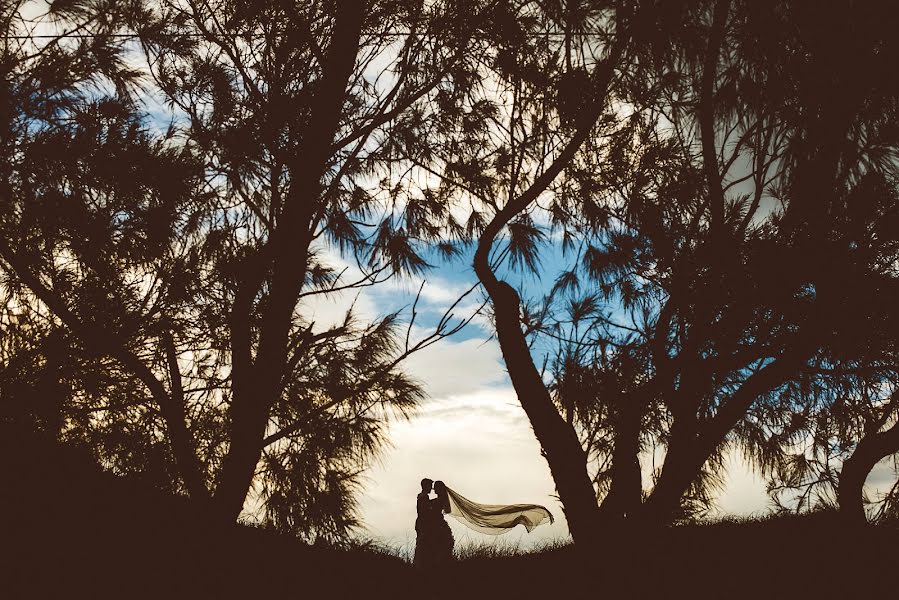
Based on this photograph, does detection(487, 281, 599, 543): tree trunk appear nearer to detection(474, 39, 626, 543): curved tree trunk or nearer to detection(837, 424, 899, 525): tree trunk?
detection(474, 39, 626, 543): curved tree trunk

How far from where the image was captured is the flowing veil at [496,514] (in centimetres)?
338

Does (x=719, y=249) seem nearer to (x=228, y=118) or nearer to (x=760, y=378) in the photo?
(x=760, y=378)

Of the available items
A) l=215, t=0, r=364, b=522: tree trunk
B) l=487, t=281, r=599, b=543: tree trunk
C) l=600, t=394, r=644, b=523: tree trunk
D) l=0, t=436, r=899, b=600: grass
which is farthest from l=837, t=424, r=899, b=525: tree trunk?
l=215, t=0, r=364, b=522: tree trunk

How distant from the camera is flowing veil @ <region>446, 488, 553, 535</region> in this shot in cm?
338

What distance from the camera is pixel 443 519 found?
3.86 m

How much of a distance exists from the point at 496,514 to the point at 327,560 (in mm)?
893

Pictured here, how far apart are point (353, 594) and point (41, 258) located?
2.06m

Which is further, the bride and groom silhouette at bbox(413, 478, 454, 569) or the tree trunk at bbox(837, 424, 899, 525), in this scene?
the bride and groom silhouette at bbox(413, 478, 454, 569)

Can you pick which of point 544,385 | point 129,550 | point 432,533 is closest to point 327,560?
point 432,533

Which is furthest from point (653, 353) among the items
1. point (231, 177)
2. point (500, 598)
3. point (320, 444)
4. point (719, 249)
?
point (231, 177)

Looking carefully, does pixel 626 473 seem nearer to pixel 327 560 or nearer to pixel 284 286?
pixel 284 286

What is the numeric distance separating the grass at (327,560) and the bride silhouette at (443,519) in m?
0.13

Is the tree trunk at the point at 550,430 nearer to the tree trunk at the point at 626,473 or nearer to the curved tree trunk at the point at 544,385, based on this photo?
the curved tree trunk at the point at 544,385

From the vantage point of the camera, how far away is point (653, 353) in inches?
108
